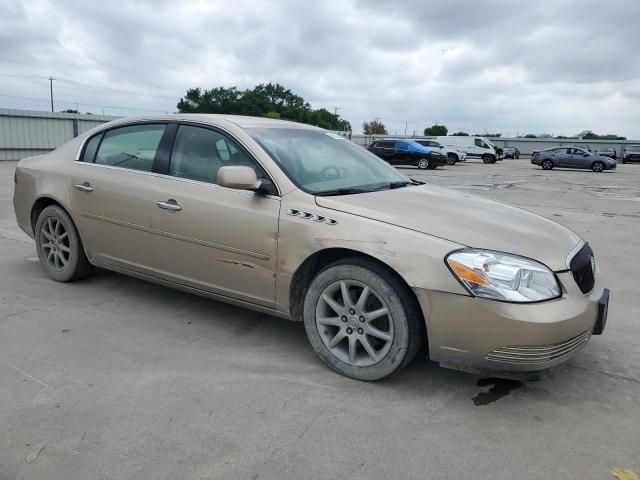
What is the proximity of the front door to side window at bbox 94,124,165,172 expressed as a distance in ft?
0.83

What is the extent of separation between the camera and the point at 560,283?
9.00ft

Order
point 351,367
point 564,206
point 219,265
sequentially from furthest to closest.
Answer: point 564,206, point 219,265, point 351,367

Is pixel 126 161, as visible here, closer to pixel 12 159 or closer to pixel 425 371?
pixel 425 371

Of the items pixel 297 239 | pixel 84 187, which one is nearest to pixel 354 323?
pixel 297 239

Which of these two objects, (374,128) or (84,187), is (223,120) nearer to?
(84,187)

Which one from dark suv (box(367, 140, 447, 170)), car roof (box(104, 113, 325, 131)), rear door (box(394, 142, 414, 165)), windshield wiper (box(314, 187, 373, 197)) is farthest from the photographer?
rear door (box(394, 142, 414, 165))

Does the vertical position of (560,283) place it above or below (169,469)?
above

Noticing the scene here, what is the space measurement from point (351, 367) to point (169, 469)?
117 centimetres

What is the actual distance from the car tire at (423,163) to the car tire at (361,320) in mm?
24904

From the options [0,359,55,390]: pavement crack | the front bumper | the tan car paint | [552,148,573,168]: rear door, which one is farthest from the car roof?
[552,148,573,168]: rear door

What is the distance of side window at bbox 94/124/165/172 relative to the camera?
158 inches

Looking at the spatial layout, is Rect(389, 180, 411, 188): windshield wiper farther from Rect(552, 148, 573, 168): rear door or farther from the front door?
Rect(552, 148, 573, 168): rear door

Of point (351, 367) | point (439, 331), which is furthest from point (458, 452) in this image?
point (351, 367)

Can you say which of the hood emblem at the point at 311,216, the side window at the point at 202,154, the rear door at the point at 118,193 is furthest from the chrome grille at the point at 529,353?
the rear door at the point at 118,193
